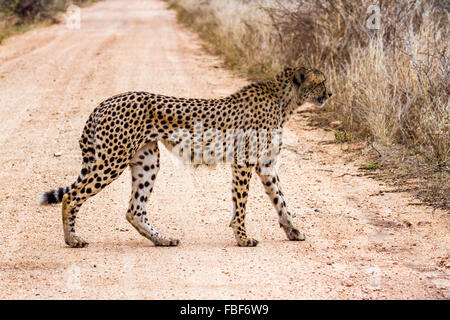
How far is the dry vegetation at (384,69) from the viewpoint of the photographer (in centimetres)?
640

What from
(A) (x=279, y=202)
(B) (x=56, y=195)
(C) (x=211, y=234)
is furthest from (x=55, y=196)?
(A) (x=279, y=202)

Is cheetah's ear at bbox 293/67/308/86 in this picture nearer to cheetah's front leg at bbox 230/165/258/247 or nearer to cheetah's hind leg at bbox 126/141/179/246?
cheetah's front leg at bbox 230/165/258/247

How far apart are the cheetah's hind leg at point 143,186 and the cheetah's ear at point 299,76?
122 centimetres

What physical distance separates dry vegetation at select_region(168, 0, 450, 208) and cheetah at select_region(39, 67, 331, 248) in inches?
63.8

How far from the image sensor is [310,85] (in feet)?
17.2

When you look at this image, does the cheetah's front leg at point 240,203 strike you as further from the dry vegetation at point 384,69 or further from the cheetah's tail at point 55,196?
the dry vegetation at point 384,69

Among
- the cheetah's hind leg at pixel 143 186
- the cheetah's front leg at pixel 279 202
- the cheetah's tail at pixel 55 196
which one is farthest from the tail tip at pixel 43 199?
the cheetah's front leg at pixel 279 202

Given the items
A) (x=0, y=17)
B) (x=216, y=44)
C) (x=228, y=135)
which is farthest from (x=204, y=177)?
(x=0, y=17)

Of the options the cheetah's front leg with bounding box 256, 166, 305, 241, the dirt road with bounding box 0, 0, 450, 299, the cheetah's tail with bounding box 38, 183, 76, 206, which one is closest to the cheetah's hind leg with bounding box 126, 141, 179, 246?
the dirt road with bounding box 0, 0, 450, 299

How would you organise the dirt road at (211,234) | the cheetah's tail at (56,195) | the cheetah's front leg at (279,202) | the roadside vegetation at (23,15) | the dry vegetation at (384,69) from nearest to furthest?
the dirt road at (211,234)
the cheetah's tail at (56,195)
the cheetah's front leg at (279,202)
the dry vegetation at (384,69)
the roadside vegetation at (23,15)

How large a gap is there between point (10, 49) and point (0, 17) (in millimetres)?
4451

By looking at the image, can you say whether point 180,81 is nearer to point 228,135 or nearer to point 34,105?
point 34,105

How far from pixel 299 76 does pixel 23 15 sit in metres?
16.6

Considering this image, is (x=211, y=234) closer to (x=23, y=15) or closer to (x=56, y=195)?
(x=56, y=195)
